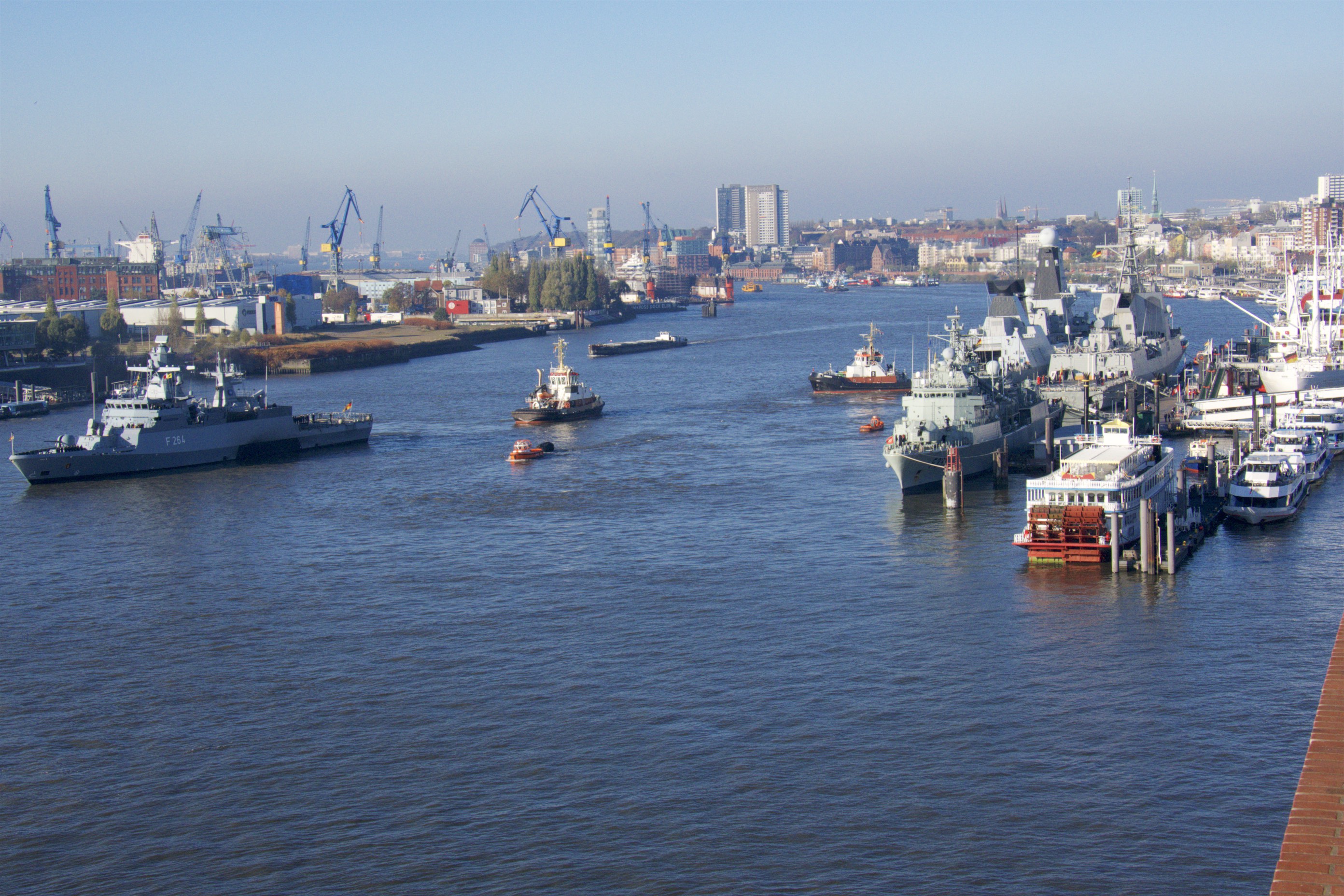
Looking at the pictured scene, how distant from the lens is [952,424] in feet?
89.3

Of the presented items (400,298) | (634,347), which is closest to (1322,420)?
(634,347)

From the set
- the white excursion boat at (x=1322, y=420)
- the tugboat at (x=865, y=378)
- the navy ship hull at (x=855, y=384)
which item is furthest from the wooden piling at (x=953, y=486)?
the navy ship hull at (x=855, y=384)

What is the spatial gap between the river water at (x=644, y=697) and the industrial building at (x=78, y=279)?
235 ft

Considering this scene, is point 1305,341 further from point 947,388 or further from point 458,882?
point 458,882

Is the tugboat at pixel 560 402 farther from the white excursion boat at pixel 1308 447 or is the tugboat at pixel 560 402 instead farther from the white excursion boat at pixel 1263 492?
the white excursion boat at pixel 1263 492

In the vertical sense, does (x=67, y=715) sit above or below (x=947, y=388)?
below

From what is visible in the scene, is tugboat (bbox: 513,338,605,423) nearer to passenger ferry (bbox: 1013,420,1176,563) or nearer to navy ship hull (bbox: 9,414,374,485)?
navy ship hull (bbox: 9,414,374,485)

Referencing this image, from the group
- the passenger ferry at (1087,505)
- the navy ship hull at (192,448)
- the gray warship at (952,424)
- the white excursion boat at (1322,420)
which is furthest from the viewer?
the navy ship hull at (192,448)

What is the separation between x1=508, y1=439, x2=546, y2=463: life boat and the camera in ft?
104

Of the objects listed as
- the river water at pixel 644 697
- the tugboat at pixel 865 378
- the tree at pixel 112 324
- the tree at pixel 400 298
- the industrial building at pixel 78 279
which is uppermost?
the industrial building at pixel 78 279

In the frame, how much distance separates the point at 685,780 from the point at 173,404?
2417 cm

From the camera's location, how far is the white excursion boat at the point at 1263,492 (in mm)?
22156

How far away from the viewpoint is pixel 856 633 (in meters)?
16.5

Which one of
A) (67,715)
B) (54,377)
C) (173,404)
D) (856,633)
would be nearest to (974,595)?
(856,633)
